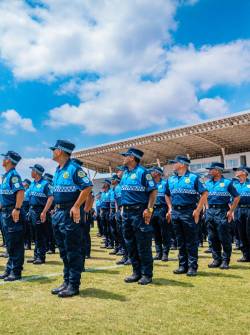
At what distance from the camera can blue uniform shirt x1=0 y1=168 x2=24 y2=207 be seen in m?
6.57

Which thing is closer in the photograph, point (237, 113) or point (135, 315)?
point (135, 315)

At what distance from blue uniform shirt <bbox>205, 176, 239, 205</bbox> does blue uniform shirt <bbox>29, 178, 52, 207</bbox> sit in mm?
3658

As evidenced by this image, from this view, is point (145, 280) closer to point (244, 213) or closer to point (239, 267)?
point (239, 267)

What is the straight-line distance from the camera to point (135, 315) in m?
4.21

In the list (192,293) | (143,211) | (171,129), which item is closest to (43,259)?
(143,211)

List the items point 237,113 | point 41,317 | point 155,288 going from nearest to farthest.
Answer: point 41,317, point 155,288, point 237,113

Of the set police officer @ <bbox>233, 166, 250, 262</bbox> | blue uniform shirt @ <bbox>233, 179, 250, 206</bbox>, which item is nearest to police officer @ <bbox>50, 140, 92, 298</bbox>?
police officer @ <bbox>233, 166, 250, 262</bbox>

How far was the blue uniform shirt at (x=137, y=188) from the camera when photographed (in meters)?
6.12

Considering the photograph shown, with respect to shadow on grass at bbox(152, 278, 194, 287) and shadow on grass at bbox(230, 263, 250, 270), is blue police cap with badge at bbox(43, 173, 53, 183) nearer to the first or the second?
shadow on grass at bbox(152, 278, 194, 287)

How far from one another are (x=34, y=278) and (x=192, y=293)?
276cm

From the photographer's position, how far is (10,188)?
259 inches

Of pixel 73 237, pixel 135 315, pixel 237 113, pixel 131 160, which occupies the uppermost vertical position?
pixel 237 113

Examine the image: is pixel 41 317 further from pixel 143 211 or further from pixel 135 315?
pixel 143 211

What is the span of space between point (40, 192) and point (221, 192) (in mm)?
4069
